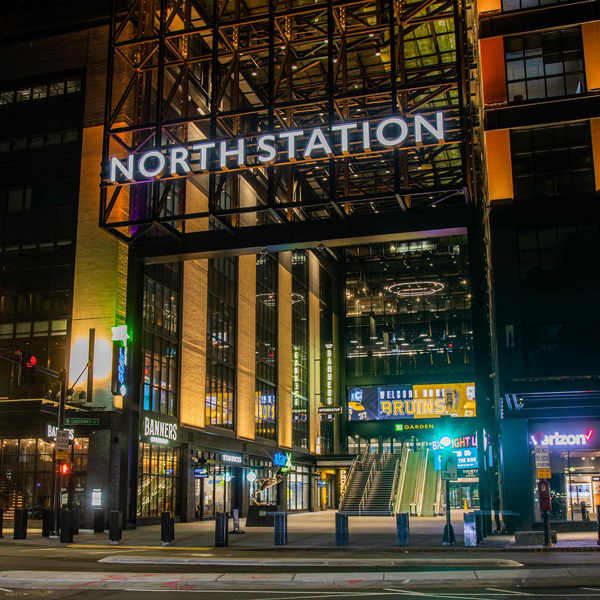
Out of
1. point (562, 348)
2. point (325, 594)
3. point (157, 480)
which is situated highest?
point (562, 348)

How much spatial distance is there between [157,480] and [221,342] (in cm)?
1184

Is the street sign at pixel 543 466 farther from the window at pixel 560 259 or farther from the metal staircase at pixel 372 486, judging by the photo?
the metal staircase at pixel 372 486

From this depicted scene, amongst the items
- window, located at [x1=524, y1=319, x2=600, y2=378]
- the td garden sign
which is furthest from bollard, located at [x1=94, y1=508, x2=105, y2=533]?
window, located at [x1=524, y1=319, x2=600, y2=378]

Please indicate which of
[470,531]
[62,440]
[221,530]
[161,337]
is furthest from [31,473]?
[470,531]

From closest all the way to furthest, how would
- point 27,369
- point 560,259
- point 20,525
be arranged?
point 27,369 → point 20,525 → point 560,259

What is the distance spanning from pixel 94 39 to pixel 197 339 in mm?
17830

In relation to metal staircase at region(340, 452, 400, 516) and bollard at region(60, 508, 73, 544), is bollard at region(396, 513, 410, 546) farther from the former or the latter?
metal staircase at region(340, 452, 400, 516)

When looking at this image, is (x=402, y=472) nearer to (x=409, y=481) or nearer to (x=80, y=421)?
(x=409, y=481)

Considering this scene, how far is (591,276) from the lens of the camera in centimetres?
3309

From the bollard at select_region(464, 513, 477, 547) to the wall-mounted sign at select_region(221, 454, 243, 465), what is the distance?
26.2 meters

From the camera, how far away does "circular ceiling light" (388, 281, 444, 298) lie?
77.7m

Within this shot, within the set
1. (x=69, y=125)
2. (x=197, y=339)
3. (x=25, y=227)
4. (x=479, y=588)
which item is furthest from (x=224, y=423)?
(x=479, y=588)

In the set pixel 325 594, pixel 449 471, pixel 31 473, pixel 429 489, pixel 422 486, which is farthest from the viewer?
pixel 429 489

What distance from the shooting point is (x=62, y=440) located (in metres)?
29.6
